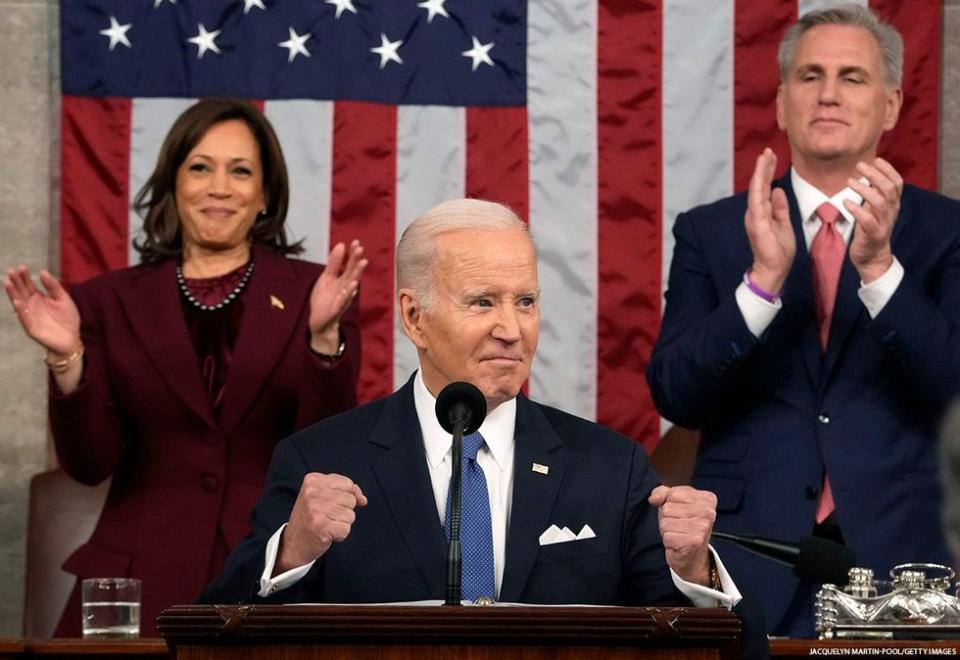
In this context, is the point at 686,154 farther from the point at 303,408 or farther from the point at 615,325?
the point at 303,408

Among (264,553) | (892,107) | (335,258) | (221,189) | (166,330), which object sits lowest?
(264,553)

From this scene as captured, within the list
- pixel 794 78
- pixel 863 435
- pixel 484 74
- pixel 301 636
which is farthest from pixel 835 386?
pixel 301 636

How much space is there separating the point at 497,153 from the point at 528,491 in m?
2.37

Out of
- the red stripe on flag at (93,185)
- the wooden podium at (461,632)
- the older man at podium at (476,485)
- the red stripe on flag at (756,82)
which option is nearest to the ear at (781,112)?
the red stripe on flag at (756,82)

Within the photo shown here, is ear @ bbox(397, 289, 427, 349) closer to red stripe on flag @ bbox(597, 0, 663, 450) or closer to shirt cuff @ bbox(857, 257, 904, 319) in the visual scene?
shirt cuff @ bbox(857, 257, 904, 319)

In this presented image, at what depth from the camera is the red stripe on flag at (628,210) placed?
17.4 ft

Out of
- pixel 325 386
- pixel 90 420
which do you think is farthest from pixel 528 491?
pixel 90 420

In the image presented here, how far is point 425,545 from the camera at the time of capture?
312 centimetres

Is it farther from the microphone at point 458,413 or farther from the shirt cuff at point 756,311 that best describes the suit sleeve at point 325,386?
the microphone at point 458,413

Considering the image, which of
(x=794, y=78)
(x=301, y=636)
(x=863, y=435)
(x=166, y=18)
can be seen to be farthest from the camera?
(x=166, y=18)

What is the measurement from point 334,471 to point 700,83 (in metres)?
2.55

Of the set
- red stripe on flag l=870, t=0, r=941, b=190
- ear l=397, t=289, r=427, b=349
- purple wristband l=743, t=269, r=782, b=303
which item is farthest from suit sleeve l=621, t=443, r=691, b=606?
red stripe on flag l=870, t=0, r=941, b=190

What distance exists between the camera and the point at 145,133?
5285mm

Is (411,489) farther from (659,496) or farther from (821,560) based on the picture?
(821,560)
